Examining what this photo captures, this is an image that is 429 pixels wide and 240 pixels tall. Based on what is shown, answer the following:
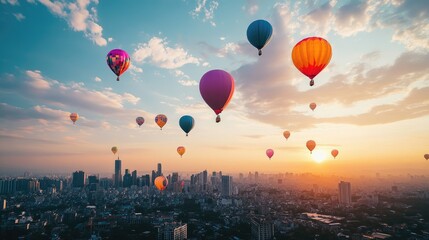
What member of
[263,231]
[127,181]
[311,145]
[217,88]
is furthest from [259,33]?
[127,181]

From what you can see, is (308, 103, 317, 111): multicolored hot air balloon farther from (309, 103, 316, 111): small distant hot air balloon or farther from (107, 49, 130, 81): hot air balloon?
(107, 49, 130, 81): hot air balloon

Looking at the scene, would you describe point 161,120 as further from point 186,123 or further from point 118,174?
point 118,174

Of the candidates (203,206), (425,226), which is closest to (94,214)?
(203,206)

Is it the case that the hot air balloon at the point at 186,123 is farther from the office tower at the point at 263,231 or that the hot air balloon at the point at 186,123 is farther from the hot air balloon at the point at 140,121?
the office tower at the point at 263,231

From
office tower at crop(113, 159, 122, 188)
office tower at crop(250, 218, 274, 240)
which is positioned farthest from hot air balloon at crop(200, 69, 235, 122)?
office tower at crop(113, 159, 122, 188)

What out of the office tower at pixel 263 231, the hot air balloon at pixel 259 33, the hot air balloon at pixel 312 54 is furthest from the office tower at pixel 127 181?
the hot air balloon at pixel 312 54
